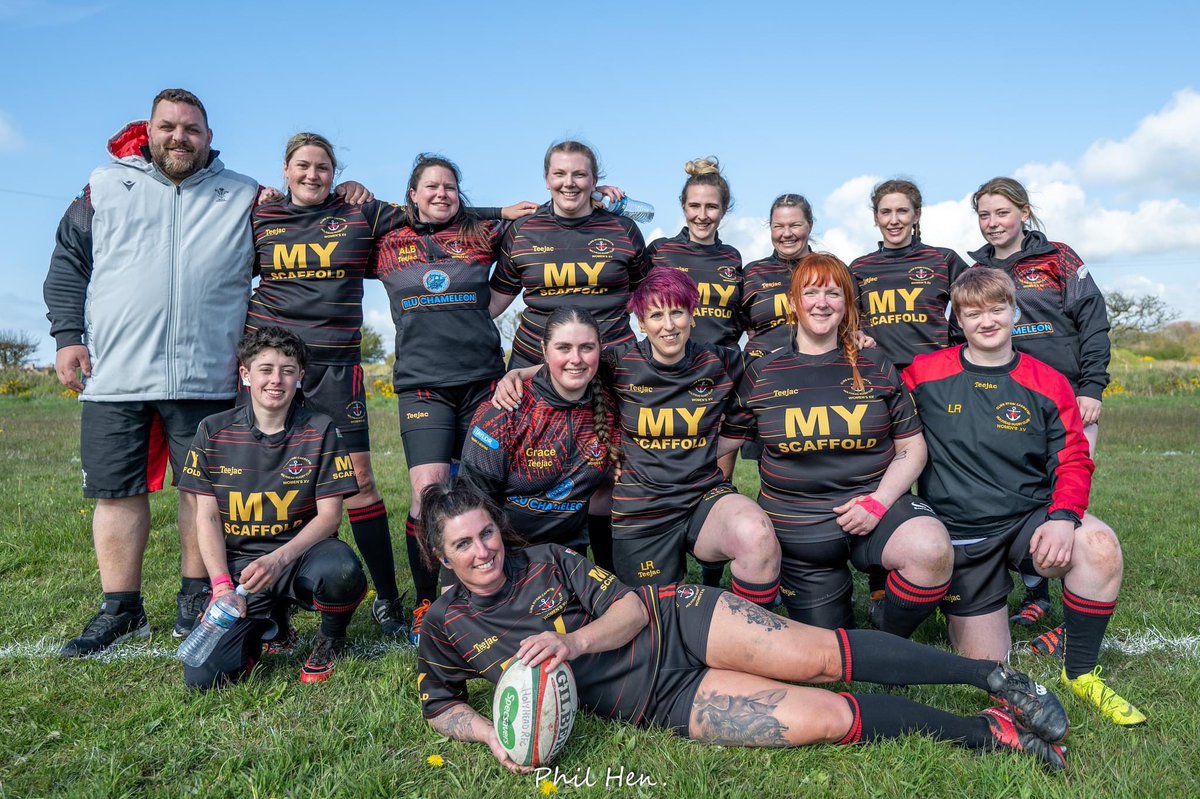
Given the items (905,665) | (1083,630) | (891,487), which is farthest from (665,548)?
(1083,630)

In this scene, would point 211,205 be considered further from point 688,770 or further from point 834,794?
point 834,794

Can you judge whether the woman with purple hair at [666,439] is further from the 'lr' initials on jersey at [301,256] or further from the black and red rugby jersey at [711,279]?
the 'lr' initials on jersey at [301,256]

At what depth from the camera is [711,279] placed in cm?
493

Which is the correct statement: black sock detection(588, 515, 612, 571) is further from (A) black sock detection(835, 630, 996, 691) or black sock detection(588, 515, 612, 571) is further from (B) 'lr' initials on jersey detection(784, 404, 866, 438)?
(A) black sock detection(835, 630, 996, 691)

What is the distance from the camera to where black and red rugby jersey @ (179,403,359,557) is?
3.91m

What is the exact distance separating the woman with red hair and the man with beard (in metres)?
2.79

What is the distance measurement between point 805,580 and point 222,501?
8.73ft

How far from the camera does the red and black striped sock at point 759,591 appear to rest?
3.71 m

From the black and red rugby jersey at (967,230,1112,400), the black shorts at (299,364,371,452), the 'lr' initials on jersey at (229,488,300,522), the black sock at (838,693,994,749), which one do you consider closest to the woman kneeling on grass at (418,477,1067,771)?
the black sock at (838,693,994,749)

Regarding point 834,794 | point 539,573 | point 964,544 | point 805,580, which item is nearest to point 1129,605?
point 964,544

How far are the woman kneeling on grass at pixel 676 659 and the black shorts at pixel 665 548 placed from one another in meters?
0.72

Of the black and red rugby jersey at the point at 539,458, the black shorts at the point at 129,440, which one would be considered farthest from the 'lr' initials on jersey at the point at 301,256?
the black and red rugby jersey at the point at 539,458

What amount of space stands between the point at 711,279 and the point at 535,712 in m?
2.88

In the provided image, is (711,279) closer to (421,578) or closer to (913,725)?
(421,578)
